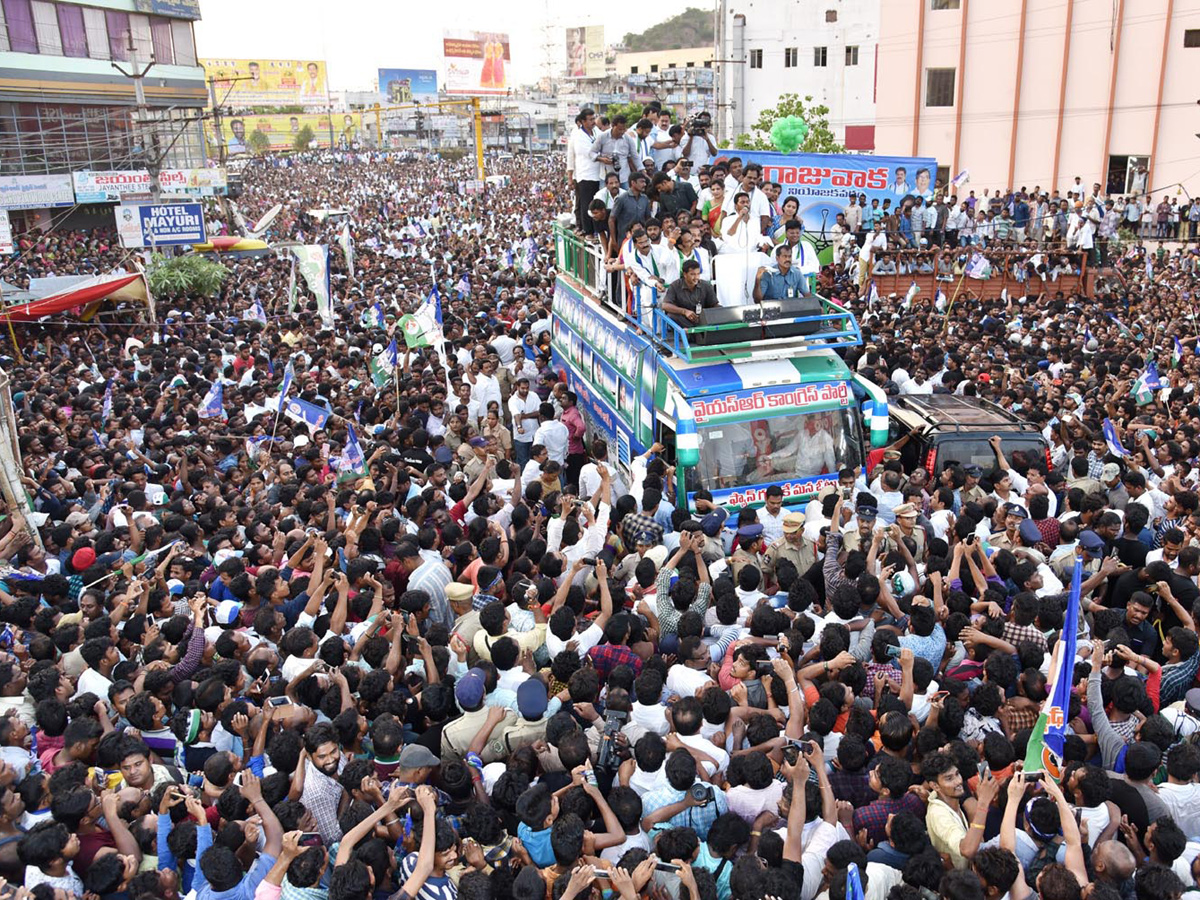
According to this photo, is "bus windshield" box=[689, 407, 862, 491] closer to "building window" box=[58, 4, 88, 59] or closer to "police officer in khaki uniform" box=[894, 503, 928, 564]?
"police officer in khaki uniform" box=[894, 503, 928, 564]

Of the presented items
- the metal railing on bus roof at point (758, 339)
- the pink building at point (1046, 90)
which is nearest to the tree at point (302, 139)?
the pink building at point (1046, 90)

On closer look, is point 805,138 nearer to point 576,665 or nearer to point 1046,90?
point 1046,90

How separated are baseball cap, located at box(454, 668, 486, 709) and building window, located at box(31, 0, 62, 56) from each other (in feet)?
150

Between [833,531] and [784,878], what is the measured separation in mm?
3631

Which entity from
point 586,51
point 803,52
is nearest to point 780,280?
point 803,52

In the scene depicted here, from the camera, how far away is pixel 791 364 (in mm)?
8633

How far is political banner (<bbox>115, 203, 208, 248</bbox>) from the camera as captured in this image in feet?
66.7

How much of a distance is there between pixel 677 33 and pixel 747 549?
151 metres

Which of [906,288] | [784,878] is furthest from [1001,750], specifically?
[906,288]

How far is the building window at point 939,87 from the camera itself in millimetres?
31578

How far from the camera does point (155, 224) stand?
67.6 feet

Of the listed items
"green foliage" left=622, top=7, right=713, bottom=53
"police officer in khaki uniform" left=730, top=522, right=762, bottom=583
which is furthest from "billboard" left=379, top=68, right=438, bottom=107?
"police officer in khaki uniform" left=730, top=522, right=762, bottom=583

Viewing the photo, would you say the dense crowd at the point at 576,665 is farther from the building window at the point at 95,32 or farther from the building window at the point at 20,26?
the building window at the point at 95,32

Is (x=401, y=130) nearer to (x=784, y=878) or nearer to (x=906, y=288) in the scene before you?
(x=906, y=288)
